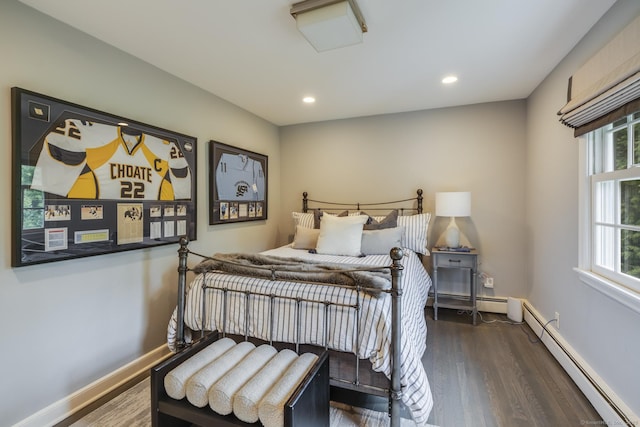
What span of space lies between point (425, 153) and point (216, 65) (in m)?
2.47

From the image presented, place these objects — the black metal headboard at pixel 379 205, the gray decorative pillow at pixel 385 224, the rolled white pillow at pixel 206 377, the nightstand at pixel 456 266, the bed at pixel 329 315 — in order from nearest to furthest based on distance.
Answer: the rolled white pillow at pixel 206 377 → the bed at pixel 329 315 → the nightstand at pixel 456 266 → the gray decorative pillow at pixel 385 224 → the black metal headboard at pixel 379 205

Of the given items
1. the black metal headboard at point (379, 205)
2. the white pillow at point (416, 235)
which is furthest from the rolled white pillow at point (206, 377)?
the black metal headboard at point (379, 205)

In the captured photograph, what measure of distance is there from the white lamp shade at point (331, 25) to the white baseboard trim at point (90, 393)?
2.62 metres

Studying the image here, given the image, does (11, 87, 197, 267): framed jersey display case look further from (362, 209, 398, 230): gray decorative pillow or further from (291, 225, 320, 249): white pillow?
(362, 209, 398, 230): gray decorative pillow

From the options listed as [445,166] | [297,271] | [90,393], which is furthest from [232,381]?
[445,166]

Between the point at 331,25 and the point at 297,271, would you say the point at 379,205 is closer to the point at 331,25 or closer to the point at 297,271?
the point at 297,271

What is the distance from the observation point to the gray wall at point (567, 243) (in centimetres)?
160

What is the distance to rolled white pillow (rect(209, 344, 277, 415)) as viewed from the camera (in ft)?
4.21

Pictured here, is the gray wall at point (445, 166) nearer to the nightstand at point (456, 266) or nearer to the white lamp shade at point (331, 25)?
the nightstand at point (456, 266)

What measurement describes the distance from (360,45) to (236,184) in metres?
1.92

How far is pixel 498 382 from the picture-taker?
6.73 feet

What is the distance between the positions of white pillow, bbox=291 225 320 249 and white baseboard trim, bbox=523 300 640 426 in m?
2.23

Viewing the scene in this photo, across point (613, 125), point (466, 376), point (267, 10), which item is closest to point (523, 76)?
point (613, 125)

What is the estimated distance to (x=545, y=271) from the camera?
2.69m
